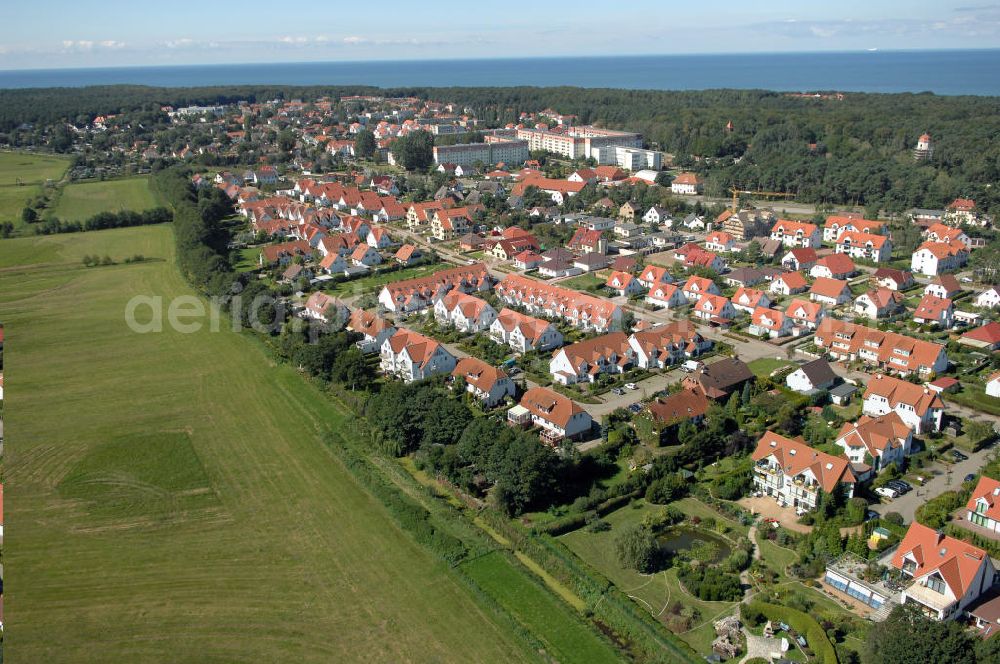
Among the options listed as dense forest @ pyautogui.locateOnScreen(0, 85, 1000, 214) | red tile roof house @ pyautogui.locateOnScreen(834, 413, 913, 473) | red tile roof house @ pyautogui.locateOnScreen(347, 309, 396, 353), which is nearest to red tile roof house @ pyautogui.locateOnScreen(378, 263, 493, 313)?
red tile roof house @ pyautogui.locateOnScreen(347, 309, 396, 353)

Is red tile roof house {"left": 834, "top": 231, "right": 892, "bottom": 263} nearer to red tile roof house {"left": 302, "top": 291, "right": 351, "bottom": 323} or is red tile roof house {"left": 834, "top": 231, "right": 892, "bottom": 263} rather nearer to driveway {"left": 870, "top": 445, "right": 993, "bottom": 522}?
driveway {"left": 870, "top": 445, "right": 993, "bottom": 522}

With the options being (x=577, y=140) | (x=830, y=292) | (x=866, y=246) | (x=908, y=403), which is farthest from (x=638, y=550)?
(x=577, y=140)

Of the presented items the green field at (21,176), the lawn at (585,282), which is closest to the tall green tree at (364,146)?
the green field at (21,176)

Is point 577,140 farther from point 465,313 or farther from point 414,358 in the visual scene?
point 414,358

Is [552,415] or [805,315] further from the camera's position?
[805,315]

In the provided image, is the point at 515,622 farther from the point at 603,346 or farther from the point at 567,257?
the point at 567,257

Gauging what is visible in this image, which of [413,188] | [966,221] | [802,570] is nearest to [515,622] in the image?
[802,570]
